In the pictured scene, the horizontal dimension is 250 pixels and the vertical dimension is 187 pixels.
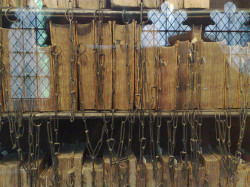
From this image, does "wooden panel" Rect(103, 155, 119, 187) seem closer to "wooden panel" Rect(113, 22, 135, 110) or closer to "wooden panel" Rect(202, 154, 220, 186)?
"wooden panel" Rect(113, 22, 135, 110)

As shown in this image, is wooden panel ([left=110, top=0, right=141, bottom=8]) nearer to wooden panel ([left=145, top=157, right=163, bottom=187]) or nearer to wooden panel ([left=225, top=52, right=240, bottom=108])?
wooden panel ([left=225, top=52, right=240, bottom=108])

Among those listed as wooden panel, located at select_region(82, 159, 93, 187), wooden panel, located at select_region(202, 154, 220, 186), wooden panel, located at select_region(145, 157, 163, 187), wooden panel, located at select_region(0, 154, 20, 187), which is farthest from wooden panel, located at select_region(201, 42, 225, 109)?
wooden panel, located at select_region(0, 154, 20, 187)

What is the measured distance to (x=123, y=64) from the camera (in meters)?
0.95

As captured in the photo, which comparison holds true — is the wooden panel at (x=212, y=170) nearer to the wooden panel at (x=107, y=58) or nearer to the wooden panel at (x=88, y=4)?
the wooden panel at (x=107, y=58)

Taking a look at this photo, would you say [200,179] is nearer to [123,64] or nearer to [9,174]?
[123,64]

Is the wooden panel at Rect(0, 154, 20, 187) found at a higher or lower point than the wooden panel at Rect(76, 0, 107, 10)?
lower

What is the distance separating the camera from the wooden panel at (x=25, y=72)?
3.02 ft

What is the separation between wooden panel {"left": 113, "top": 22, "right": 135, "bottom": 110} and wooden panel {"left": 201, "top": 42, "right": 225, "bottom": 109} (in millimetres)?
309

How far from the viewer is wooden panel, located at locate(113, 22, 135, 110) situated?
3.09 ft

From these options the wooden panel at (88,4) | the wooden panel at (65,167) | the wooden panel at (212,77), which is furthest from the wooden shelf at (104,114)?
the wooden panel at (88,4)

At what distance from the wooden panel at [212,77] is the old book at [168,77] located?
4.7 inches

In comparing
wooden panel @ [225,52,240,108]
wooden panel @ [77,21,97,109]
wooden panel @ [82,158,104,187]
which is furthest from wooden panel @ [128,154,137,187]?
wooden panel @ [225,52,240,108]

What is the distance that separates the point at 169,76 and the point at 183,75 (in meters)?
0.06

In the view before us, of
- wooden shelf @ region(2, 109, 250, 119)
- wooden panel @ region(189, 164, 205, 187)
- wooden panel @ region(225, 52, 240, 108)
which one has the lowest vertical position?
wooden panel @ region(189, 164, 205, 187)
